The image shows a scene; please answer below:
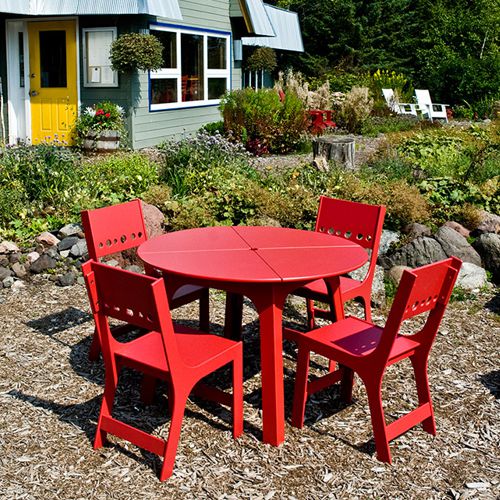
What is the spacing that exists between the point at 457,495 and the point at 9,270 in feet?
14.0

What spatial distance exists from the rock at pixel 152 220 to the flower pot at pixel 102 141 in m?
5.82

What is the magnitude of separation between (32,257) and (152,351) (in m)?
3.21

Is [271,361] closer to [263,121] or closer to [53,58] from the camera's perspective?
[263,121]

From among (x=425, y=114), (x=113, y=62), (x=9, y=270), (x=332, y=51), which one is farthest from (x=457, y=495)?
(x=332, y=51)

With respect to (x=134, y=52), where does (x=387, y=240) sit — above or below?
below

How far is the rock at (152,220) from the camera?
6.64 meters

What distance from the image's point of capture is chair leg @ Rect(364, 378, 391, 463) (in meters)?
3.51

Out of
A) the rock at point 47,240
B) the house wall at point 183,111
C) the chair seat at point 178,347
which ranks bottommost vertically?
the rock at point 47,240

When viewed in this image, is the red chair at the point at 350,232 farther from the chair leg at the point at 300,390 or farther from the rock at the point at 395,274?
the rock at the point at 395,274

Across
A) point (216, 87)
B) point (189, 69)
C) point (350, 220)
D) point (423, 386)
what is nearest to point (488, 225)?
point (350, 220)

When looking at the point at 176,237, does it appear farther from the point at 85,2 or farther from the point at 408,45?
the point at 408,45

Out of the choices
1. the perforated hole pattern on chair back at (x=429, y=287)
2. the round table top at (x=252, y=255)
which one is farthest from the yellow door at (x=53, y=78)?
the perforated hole pattern on chair back at (x=429, y=287)

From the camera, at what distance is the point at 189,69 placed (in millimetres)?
15117

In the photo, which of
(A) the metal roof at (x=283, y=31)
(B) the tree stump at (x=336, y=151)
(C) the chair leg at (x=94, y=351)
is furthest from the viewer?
(A) the metal roof at (x=283, y=31)
